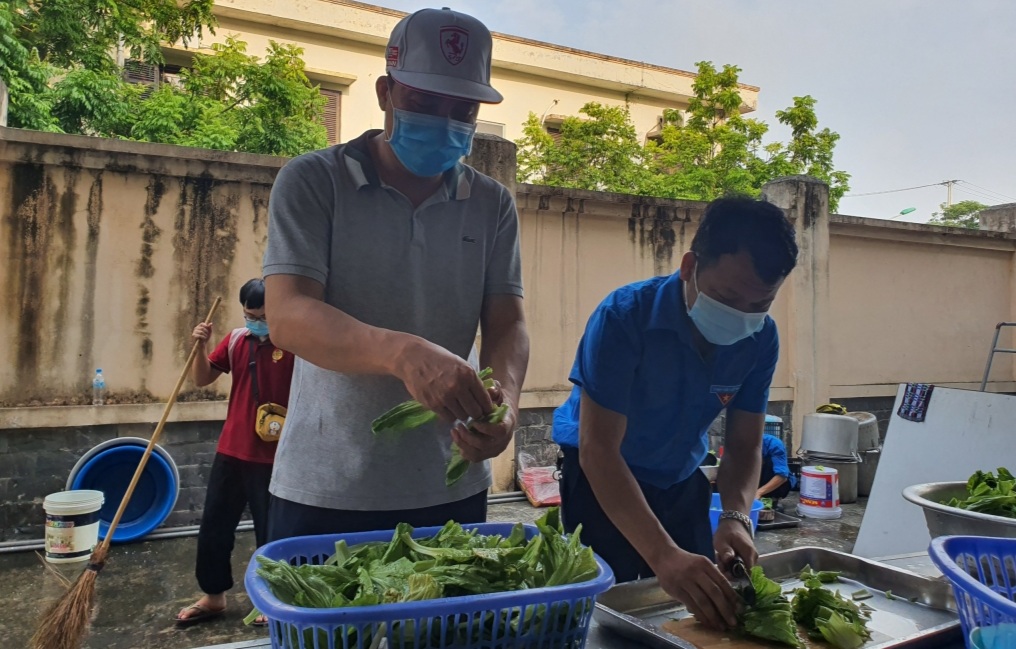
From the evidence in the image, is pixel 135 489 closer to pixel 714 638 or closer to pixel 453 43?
pixel 453 43

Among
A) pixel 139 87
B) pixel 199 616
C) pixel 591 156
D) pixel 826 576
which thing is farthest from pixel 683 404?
pixel 591 156

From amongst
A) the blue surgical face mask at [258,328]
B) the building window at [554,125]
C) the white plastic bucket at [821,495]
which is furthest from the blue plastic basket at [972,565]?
the building window at [554,125]

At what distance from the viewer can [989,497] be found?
6.74 feet

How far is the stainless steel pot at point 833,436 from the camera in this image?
7492 mm

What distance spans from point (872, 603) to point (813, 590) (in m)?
0.33

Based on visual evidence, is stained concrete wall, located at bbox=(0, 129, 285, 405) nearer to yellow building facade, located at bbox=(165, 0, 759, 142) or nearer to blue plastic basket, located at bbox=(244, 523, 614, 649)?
blue plastic basket, located at bbox=(244, 523, 614, 649)

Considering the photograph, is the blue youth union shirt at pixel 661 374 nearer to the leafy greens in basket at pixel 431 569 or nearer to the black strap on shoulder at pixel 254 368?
the leafy greens in basket at pixel 431 569

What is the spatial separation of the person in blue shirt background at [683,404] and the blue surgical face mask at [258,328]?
2377 millimetres

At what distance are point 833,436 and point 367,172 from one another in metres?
6.96

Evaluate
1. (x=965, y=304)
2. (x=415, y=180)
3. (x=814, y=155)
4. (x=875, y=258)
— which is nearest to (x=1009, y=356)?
(x=965, y=304)

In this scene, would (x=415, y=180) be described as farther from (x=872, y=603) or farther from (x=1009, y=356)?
(x=1009, y=356)

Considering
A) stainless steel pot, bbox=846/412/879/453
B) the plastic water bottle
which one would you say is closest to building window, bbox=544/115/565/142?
stainless steel pot, bbox=846/412/879/453

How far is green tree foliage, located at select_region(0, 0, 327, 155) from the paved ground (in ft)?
19.7

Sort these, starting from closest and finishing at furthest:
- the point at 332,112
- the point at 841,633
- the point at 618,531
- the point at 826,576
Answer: the point at 841,633
the point at 826,576
the point at 618,531
the point at 332,112
